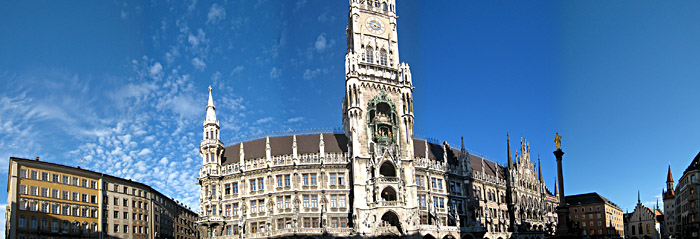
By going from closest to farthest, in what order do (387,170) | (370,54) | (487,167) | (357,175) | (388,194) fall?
(357,175) < (388,194) < (387,170) < (370,54) < (487,167)

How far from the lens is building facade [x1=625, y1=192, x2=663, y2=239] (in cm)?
17444

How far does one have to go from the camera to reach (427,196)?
94125 mm

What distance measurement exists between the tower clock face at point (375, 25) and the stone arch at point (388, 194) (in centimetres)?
2707

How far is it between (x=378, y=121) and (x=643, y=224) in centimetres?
12637

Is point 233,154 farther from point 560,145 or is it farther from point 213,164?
point 560,145

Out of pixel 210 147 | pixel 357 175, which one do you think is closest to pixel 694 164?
pixel 357 175

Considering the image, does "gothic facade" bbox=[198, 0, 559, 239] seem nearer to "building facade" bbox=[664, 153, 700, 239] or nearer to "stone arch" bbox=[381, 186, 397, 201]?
"stone arch" bbox=[381, 186, 397, 201]

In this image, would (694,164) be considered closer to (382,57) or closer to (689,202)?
(689,202)

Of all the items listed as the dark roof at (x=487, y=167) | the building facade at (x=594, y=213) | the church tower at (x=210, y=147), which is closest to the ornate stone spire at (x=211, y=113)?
the church tower at (x=210, y=147)

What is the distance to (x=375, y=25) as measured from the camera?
98938 mm

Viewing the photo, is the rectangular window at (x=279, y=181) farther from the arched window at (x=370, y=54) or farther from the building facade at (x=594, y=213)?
the building facade at (x=594, y=213)

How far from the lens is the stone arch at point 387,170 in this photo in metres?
88.6

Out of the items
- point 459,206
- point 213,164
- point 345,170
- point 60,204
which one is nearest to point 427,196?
point 459,206

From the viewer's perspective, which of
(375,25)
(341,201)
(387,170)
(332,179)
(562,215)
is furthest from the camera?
(375,25)
